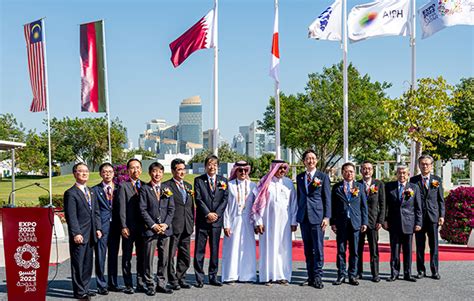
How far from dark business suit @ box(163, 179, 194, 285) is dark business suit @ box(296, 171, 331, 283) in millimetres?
1556

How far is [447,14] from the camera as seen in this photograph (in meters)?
12.7

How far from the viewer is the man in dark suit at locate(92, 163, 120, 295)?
25.3ft

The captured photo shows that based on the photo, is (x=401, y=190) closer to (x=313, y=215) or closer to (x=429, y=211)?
(x=429, y=211)

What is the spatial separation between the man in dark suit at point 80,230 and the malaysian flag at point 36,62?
41.7 ft

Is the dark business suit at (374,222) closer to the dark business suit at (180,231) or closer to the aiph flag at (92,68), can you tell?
the dark business suit at (180,231)

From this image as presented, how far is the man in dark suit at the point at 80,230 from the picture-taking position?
7.27 metres

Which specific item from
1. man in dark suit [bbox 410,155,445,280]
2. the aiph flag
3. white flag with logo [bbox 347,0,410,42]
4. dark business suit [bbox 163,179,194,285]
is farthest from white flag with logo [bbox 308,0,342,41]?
the aiph flag

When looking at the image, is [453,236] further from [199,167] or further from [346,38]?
[199,167]

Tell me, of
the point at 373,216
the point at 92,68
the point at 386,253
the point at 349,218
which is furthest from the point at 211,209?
the point at 92,68

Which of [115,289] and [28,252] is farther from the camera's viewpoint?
[115,289]

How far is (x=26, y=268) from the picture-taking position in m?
7.02

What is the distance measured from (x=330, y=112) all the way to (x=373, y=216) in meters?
33.1

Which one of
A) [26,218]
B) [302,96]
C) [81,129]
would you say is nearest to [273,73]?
[26,218]

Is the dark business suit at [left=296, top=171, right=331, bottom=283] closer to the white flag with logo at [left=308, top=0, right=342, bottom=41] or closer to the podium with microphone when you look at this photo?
the podium with microphone
